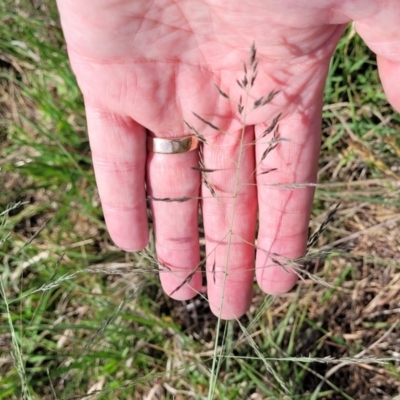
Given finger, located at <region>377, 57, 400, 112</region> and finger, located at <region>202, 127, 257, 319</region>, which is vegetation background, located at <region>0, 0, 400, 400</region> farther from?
finger, located at <region>377, 57, 400, 112</region>

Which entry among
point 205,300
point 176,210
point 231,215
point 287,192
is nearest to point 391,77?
point 287,192

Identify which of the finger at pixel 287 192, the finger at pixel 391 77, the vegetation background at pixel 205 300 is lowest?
the vegetation background at pixel 205 300

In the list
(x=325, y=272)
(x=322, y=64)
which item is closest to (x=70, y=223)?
(x=325, y=272)

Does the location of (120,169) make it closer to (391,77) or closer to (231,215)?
(231,215)

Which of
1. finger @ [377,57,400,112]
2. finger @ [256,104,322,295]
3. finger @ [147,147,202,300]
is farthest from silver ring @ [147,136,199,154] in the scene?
finger @ [377,57,400,112]

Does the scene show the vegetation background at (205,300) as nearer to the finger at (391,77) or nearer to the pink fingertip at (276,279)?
the pink fingertip at (276,279)

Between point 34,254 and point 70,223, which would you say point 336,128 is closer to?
point 70,223

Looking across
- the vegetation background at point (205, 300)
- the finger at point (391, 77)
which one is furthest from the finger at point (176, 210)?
the finger at point (391, 77)
